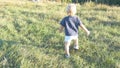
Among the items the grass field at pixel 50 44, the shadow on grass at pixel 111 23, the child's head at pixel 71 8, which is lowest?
the shadow on grass at pixel 111 23

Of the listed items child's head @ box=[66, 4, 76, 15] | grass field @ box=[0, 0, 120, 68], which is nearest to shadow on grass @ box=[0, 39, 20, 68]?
grass field @ box=[0, 0, 120, 68]

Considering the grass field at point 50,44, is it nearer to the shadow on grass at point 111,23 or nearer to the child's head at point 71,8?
the shadow on grass at point 111,23

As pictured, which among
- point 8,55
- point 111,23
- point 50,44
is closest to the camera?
point 8,55

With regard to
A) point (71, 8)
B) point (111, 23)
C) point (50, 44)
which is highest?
point (71, 8)

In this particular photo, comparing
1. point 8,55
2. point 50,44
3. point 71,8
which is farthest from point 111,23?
point 8,55

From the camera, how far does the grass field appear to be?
259 inches

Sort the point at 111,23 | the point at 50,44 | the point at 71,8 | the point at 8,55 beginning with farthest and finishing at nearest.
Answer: the point at 111,23 → the point at 50,44 → the point at 8,55 → the point at 71,8

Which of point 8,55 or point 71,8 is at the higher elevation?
point 71,8

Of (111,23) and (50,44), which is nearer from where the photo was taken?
(50,44)

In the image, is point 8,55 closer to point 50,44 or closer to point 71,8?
point 50,44

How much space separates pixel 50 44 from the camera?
7.60 m

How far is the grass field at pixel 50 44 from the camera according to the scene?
6.59 m

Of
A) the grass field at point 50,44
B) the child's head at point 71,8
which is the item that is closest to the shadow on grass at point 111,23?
the grass field at point 50,44

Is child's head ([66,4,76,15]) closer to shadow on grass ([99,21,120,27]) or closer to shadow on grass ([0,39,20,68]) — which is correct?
shadow on grass ([0,39,20,68])
